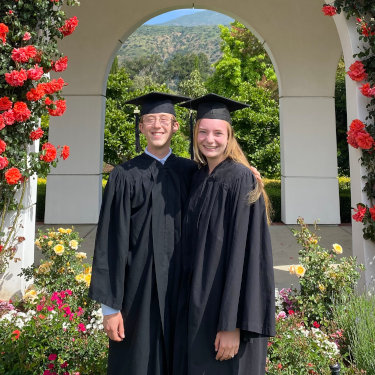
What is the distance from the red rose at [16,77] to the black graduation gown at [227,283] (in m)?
2.20

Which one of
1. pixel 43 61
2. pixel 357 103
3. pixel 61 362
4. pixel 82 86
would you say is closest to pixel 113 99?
pixel 82 86

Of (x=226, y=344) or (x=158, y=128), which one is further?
(x=158, y=128)

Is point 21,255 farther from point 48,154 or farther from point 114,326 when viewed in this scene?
point 114,326

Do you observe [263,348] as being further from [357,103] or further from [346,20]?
[346,20]

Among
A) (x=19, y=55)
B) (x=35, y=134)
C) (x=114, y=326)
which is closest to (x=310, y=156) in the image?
(x=35, y=134)

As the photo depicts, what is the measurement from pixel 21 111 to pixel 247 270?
2489mm

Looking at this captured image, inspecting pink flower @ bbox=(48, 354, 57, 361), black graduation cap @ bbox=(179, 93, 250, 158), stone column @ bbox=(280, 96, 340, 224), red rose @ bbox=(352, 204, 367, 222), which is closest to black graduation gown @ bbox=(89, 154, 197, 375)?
black graduation cap @ bbox=(179, 93, 250, 158)

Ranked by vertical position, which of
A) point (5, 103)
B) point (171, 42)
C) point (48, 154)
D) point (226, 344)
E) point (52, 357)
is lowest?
point (52, 357)

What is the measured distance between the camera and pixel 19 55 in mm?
2932

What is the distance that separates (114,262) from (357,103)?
112 inches

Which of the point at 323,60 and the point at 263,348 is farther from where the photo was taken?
the point at 323,60

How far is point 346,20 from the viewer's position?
3.36 m

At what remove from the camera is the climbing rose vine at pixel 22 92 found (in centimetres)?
297

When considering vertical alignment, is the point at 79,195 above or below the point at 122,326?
above
